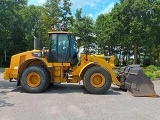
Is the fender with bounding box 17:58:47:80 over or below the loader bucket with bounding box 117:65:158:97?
over

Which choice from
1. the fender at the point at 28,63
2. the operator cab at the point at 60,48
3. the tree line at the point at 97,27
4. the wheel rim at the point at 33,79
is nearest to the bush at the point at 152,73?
the operator cab at the point at 60,48

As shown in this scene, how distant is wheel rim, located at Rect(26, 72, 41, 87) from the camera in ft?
41.9

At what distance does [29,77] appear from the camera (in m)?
12.8

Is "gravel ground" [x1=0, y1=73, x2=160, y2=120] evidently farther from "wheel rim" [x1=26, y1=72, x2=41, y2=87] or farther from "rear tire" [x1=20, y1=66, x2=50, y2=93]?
"wheel rim" [x1=26, y1=72, x2=41, y2=87]

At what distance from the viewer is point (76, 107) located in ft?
30.8

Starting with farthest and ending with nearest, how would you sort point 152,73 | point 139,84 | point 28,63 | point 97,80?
point 152,73
point 28,63
point 97,80
point 139,84

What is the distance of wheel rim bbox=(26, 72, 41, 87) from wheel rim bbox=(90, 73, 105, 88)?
89.7 inches

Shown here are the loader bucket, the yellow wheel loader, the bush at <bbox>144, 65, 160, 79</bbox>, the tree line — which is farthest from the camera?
the tree line

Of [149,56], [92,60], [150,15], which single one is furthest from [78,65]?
[149,56]

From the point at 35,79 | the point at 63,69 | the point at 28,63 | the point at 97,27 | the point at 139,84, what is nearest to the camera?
the point at 139,84

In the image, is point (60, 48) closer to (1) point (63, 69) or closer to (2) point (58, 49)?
(2) point (58, 49)

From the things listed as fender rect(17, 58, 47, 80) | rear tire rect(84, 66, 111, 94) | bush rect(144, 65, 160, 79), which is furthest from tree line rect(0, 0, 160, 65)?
rear tire rect(84, 66, 111, 94)

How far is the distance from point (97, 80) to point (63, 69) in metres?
1.60

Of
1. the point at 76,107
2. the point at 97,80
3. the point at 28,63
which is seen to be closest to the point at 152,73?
the point at 97,80
